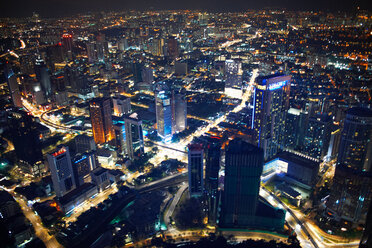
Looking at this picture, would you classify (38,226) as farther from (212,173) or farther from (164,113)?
(164,113)

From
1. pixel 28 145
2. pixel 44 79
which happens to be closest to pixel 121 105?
pixel 28 145

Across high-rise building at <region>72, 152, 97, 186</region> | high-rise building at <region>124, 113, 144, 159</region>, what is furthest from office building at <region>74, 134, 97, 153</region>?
high-rise building at <region>124, 113, 144, 159</region>

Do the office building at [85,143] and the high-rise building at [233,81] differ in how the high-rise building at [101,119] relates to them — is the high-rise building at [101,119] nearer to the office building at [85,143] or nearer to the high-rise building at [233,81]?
the office building at [85,143]

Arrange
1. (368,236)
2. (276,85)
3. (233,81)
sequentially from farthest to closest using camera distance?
1. (233,81)
2. (276,85)
3. (368,236)

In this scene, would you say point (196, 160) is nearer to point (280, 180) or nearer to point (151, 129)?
point (280, 180)

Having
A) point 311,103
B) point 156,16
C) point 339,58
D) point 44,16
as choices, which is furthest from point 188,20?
point 311,103
